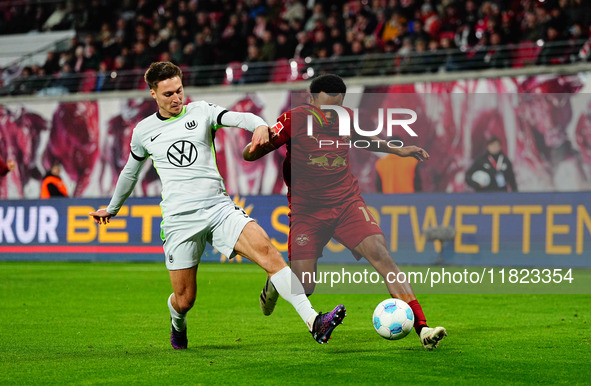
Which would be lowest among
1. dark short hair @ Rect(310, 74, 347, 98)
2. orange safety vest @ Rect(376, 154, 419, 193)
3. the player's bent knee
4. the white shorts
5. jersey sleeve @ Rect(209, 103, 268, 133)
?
orange safety vest @ Rect(376, 154, 419, 193)

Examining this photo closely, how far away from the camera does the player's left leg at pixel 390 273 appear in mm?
6730

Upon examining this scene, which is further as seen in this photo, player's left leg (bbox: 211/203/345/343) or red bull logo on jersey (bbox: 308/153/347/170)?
red bull logo on jersey (bbox: 308/153/347/170)

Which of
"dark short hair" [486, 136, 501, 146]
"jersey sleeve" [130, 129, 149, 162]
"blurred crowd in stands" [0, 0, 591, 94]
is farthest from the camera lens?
"dark short hair" [486, 136, 501, 146]

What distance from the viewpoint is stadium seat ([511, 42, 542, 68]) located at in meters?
17.3

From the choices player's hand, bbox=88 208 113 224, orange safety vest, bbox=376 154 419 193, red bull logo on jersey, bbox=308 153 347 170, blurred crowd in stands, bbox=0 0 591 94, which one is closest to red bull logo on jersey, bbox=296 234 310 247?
red bull logo on jersey, bbox=308 153 347 170

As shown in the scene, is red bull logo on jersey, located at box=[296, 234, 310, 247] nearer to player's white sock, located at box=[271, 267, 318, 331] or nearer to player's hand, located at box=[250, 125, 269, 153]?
player's white sock, located at box=[271, 267, 318, 331]

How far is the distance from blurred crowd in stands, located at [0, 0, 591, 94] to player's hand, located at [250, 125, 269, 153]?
39.5 feet

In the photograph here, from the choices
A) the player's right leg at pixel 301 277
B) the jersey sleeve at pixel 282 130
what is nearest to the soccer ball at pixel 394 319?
the player's right leg at pixel 301 277

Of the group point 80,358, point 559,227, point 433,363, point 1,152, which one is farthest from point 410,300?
point 1,152

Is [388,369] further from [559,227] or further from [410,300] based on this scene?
[559,227]

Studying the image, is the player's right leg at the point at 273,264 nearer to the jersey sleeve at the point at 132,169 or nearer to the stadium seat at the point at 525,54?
the jersey sleeve at the point at 132,169

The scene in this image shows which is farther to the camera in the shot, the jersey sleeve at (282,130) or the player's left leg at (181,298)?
the jersey sleeve at (282,130)

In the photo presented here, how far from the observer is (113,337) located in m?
7.61

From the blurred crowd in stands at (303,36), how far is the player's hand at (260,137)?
12025 mm
